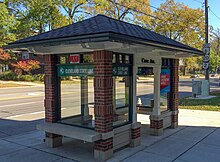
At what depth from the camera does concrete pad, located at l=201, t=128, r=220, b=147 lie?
22.1ft

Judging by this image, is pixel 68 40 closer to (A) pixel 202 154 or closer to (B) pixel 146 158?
(B) pixel 146 158

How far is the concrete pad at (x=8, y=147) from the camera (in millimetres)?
6117

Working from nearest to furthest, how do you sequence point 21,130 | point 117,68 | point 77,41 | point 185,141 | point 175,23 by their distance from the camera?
point 77,41, point 117,68, point 185,141, point 21,130, point 175,23

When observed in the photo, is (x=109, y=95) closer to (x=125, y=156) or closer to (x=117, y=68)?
(x=117, y=68)

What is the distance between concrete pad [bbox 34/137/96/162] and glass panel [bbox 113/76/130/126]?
3.40ft

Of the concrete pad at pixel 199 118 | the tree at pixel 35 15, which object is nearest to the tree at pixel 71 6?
the tree at pixel 35 15

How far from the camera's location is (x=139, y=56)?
6.46 meters

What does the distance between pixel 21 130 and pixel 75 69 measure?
12.4 feet

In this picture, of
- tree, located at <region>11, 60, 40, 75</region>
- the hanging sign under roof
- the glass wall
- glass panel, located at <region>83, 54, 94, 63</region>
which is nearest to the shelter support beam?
the glass wall

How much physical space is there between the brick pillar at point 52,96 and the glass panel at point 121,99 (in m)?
1.55

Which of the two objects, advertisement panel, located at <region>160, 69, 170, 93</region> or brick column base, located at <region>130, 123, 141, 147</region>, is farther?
advertisement panel, located at <region>160, 69, 170, 93</region>

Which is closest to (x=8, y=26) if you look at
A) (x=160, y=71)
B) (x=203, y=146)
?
(x=160, y=71)

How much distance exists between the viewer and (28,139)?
23.6ft

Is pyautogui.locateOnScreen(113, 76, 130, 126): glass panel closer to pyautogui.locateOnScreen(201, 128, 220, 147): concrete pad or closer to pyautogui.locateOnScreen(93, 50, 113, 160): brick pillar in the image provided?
pyautogui.locateOnScreen(93, 50, 113, 160): brick pillar
